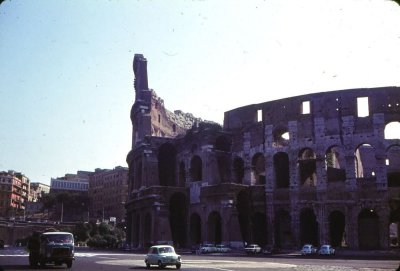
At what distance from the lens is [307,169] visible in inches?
1699

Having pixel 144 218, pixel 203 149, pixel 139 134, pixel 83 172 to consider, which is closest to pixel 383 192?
pixel 203 149

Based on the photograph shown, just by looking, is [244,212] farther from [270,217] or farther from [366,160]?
[366,160]

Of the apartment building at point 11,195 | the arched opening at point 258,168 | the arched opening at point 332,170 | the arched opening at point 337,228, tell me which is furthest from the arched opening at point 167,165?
the apartment building at point 11,195

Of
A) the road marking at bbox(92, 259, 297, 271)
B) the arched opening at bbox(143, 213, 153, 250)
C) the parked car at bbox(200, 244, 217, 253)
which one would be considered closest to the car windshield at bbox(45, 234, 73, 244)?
the road marking at bbox(92, 259, 297, 271)

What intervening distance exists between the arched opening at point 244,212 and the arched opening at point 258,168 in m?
1.67

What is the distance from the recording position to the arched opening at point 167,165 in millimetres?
51228

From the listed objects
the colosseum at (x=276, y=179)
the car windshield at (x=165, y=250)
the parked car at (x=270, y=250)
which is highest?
the colosseum at (x=276, y=179)

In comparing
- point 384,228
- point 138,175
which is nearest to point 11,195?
point 138,175

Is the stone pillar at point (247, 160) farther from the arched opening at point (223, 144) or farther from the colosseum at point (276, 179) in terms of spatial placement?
the arched opening at point (223, 144)

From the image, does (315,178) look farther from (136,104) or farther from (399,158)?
(136,104)

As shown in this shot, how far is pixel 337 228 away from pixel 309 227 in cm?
238

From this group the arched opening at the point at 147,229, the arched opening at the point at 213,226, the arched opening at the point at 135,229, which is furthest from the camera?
the arched opening at the point at 135,229

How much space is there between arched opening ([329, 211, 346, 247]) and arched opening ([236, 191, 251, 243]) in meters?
7.23

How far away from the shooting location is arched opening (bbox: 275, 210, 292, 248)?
A: 4169cm
